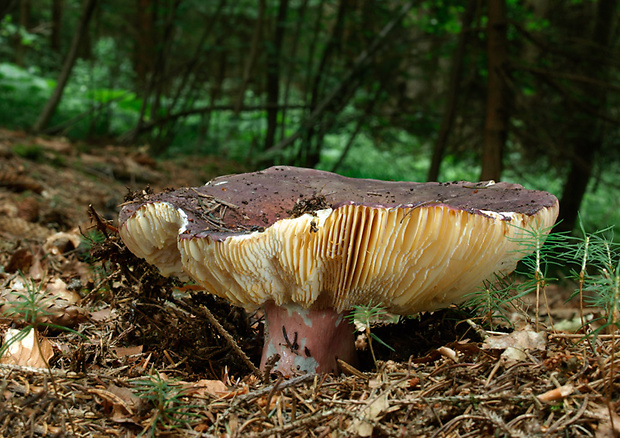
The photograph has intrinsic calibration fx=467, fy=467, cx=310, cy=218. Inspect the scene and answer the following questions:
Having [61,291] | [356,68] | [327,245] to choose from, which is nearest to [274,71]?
[356,68]

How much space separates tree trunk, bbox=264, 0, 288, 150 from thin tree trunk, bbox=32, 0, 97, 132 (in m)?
2.81

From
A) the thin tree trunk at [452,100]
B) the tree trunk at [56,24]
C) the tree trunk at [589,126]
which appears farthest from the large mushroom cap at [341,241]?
the tree trunk at [56,24]

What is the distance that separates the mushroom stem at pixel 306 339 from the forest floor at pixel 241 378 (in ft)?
0.43

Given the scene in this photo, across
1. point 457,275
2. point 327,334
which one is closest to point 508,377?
point 457,275

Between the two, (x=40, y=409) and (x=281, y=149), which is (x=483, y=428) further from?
(x=281, y=149)

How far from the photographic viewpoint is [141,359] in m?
2.26

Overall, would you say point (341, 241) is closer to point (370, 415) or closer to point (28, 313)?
point (370, 415)

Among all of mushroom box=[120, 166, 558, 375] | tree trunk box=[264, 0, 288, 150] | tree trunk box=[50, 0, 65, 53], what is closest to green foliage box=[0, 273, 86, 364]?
mushroom box=[120, 166, 558, 375]

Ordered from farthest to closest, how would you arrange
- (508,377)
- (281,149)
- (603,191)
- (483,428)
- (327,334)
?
(603,191), (281,149), (327,334), (508,377), (483,428)

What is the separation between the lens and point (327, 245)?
191 centimetres

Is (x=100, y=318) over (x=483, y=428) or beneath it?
beneath

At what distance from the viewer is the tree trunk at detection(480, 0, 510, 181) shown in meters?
5.20

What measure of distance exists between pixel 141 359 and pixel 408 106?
7362 millimetres

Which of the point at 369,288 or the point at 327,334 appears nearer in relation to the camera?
the point at 369,288
